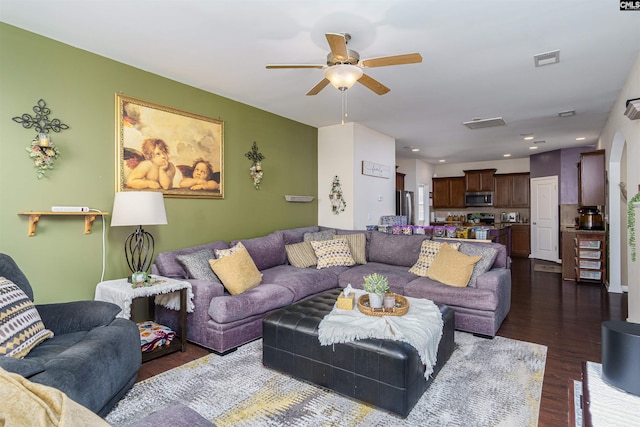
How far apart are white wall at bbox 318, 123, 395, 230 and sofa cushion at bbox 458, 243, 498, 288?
6.82 feet

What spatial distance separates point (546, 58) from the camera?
10.4ft

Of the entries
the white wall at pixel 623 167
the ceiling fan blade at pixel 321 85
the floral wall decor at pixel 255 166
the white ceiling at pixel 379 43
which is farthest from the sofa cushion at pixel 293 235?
the white wall at pixel 623 167

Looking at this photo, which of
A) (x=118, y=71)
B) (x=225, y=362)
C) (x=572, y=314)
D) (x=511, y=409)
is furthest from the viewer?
(x=572, y=314)

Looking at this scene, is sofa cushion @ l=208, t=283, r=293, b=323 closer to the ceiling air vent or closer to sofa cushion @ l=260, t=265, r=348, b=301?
sofa cushion @ l=260, t=265, r=348, b=301

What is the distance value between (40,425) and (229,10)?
99.2 inches

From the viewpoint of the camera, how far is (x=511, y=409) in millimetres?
2109

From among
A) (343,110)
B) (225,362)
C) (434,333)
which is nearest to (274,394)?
(225,362)

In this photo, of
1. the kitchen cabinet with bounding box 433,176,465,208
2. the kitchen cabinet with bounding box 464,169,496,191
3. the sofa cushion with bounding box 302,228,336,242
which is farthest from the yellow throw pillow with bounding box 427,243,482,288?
the kitchen cabinet with bounding box 433,176,465,208

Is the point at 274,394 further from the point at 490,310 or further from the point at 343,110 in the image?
the point at 343,110

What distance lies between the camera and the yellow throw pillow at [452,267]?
3555 millimetres

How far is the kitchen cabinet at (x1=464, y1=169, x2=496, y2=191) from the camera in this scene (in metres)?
9.45

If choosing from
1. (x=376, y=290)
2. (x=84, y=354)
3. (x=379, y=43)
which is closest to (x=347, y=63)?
(x=379, y=43)

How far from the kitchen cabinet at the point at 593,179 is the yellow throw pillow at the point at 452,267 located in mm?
3394

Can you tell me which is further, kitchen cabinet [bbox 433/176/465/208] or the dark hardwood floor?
kitchen cabinet [bbox 433/176/465/208]
